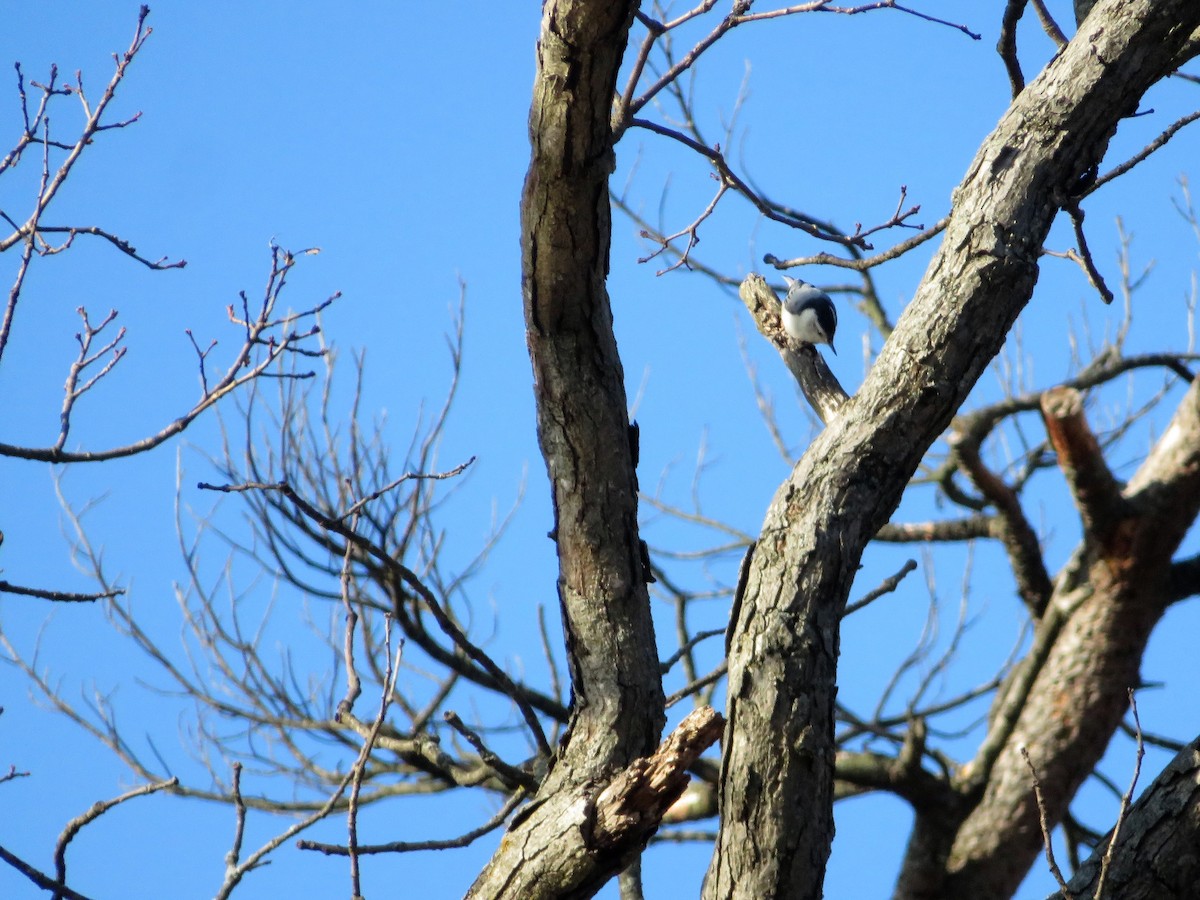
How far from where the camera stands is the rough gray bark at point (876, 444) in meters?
1.87

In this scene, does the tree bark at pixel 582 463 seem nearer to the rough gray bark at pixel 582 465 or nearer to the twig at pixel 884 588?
the rough gray bark at pixel 582 465

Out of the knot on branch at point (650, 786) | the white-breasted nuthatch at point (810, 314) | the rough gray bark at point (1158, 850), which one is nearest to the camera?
the knot on branch at point (650, 786)

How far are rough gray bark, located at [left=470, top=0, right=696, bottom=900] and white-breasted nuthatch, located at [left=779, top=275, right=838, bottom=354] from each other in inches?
39.4

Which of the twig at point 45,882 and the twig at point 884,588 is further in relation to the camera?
the twig at point 884,588

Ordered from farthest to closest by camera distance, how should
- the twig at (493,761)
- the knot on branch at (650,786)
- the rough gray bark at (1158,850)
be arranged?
the twig at (493,761) < the rough gray bark at (1158,850) < the knot on branch at (650,786)

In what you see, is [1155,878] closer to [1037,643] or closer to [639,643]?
[639,643]

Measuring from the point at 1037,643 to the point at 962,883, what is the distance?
1.13 meters

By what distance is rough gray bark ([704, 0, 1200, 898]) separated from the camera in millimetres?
1870

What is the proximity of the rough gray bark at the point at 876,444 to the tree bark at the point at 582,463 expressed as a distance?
0.72 ft

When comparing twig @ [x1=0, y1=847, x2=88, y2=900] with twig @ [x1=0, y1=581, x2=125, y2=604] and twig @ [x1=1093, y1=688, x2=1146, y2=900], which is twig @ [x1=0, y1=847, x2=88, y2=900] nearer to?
twig @ [x1=0, y1=581, x2=125, y2=604]

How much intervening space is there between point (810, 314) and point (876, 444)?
1459mm

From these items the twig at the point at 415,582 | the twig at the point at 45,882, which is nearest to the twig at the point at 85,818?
the twig at the point at 45,882

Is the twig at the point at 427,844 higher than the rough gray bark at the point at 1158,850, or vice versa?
the twig at the point at 427,844

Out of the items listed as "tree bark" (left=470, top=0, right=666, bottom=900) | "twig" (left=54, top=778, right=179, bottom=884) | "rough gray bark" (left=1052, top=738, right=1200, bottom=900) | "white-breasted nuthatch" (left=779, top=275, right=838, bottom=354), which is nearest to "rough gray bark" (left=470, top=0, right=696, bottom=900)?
"tree bark" (left=470, top=0, right=666, bottom=900)
